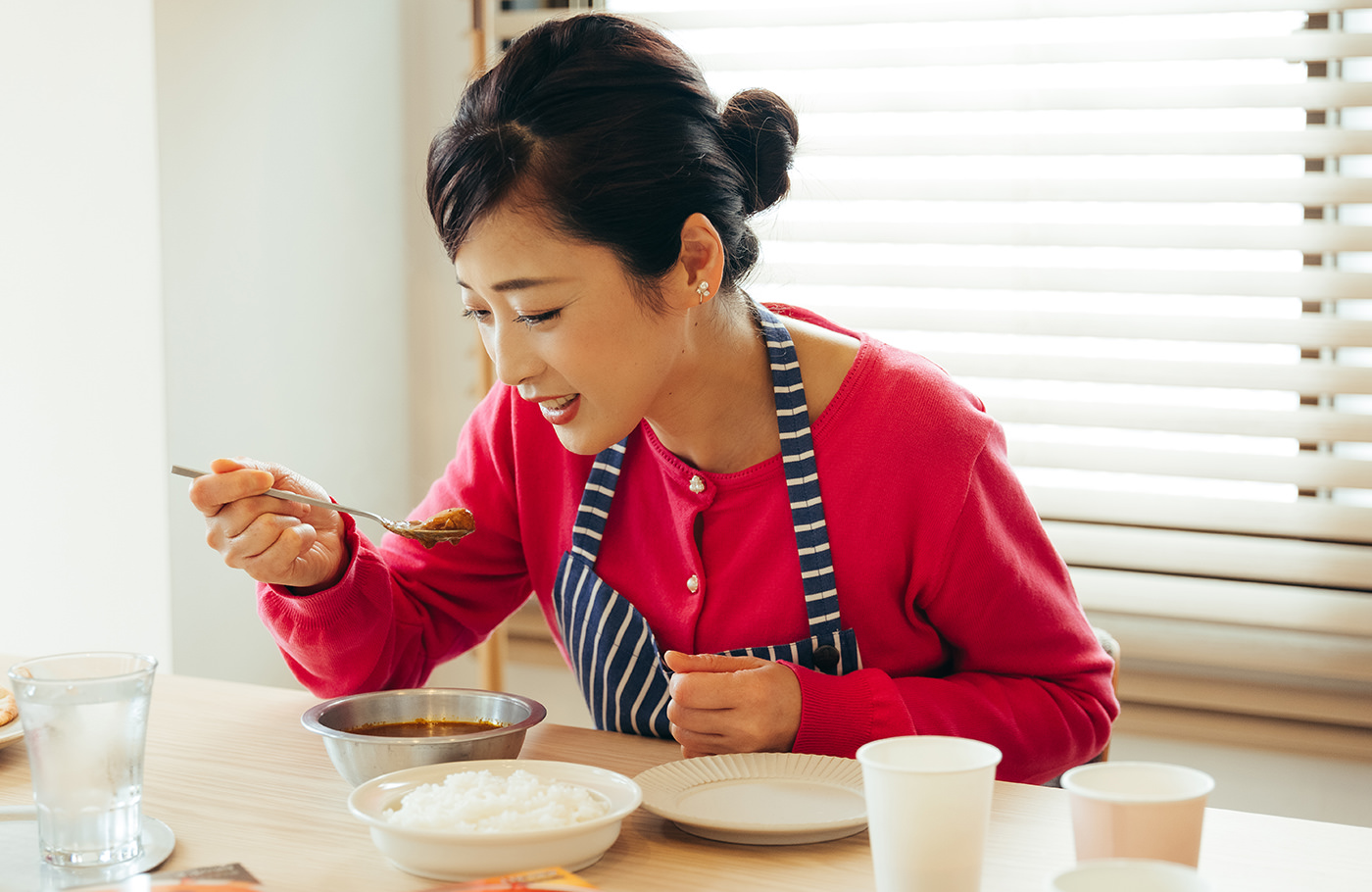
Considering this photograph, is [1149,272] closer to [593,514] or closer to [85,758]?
[593,514]

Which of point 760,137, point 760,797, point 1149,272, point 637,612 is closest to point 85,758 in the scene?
point 760,797

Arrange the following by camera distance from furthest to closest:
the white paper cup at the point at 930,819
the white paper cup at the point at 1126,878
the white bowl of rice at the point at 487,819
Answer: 1. the white bowl of rice at the point at 487,819
2. the white paper cup at the point at 930,819
3. the white paper cup at the point at 1126,878

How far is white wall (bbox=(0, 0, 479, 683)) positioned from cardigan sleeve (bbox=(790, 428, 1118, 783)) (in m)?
1.40

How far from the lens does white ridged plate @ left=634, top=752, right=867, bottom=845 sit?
2.87ft

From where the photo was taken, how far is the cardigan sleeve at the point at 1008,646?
1151mm

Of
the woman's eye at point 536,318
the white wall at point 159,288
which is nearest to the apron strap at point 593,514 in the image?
the woman's eye at point 536,318

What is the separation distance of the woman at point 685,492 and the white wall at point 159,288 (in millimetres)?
853

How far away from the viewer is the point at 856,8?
2211 mm

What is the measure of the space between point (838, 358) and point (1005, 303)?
3.12 ft

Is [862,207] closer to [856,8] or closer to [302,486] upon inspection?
[856,8]

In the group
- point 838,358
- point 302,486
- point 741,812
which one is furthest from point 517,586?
point 741,812

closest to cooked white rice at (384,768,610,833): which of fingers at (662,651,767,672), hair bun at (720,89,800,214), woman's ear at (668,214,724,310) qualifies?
fingers at (662,651,767,672)

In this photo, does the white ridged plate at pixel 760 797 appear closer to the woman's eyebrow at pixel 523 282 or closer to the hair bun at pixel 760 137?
the woman's eyebrow at pixel 523 282

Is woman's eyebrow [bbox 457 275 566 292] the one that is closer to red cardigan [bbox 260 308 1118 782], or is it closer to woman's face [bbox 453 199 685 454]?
woman's face [bbox 453 199 685 454]
